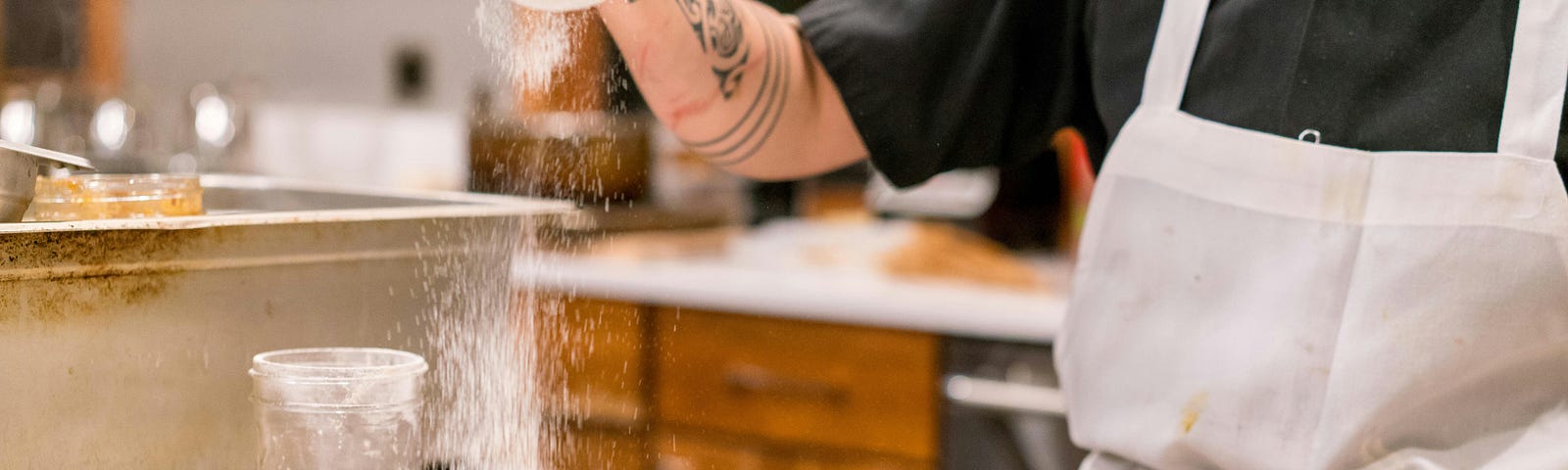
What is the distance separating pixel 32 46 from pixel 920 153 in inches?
96.3

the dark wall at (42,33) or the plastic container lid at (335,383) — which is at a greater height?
the plastic container lid at (335,383)

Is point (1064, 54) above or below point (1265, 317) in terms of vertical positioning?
above

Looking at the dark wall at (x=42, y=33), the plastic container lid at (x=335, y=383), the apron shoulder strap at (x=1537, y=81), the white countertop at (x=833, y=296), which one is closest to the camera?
the plastic container lid at (x=335, y=383)

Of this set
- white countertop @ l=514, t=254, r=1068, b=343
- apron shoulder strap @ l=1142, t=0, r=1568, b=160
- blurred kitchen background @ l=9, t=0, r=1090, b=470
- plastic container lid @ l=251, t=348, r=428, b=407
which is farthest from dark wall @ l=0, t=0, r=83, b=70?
apron shoulder strap @ l=1142, t=0, r=1568, b=160

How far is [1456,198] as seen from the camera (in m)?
0.82

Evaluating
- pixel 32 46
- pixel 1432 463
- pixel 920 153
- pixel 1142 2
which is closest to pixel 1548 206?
pixel 1432 463

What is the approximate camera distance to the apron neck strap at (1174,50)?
900 mm

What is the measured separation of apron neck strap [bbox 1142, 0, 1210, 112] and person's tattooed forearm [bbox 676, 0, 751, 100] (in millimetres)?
297

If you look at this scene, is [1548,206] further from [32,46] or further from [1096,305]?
[32,46]

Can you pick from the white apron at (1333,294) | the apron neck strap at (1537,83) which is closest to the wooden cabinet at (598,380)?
the white apron at (1333,294)

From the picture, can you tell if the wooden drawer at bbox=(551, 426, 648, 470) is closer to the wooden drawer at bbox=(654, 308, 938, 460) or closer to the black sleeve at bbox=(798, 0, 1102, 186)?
the black sleeve at bbox=(798, 0, 1102, 186)

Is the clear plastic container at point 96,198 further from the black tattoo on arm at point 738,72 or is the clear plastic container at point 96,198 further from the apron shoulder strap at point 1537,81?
the apron shoulder strap at point 1537,81

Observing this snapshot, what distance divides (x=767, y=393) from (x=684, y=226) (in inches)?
21.7

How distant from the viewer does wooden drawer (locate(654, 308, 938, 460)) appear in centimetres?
182
